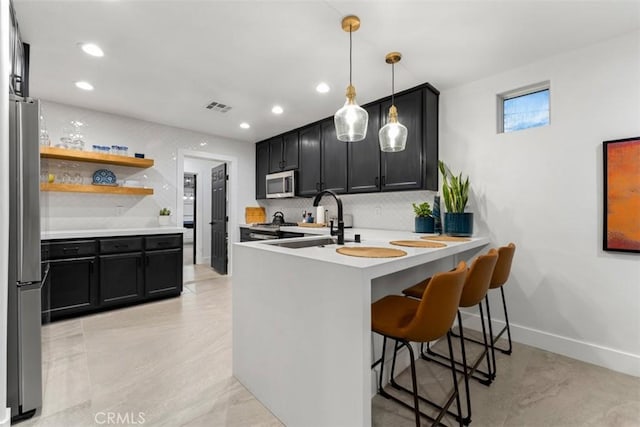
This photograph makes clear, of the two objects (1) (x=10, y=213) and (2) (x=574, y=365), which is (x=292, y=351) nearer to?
(1) (x=10, y=213)

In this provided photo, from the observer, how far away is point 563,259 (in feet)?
7.63

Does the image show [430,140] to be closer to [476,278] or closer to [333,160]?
[333,160]

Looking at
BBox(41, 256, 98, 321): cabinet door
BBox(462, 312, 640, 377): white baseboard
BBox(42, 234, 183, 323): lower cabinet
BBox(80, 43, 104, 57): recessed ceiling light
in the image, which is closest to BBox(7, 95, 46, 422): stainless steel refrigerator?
BBox(80, 43, 104, 57): recessed ceiling light

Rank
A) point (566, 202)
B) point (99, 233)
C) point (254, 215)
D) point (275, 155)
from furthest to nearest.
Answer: point (254, 215) → point (275, 155) → point (99, 233) → point (566, 202)

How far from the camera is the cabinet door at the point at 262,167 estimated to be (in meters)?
5.08

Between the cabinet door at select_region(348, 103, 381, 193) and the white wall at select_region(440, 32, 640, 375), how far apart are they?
3.27 feet

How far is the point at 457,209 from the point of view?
8.77ft

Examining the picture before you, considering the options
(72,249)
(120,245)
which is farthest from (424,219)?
(72,249)

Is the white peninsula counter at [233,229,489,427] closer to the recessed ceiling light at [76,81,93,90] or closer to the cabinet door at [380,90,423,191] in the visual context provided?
the cabinet door at [380,90,423,191]

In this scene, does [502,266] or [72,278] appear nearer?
[502,266]

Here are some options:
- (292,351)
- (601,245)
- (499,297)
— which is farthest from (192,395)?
(601,245)

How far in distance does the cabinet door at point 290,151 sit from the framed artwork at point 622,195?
3476 millimetres

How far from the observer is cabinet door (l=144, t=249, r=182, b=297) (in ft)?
11.5

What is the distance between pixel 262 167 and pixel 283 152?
26.2 inches
